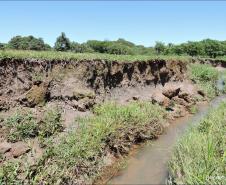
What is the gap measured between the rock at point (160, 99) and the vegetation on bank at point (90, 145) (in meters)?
2.49

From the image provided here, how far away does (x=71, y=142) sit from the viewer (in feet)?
28.5

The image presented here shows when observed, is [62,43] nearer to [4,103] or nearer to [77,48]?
[77,48]

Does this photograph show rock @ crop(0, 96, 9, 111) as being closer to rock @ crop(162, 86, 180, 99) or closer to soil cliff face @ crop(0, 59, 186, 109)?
soil cliff face @ crop(0, 59, 186, 109)

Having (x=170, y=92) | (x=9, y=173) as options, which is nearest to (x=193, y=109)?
(x=170, y=92)

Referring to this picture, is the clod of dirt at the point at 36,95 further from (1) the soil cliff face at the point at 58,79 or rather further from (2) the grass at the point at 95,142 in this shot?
(2) the grass at the point at 95,142

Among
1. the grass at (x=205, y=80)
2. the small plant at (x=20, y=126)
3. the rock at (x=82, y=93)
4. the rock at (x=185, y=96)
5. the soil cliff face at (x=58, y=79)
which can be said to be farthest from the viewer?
the grass at (x=205, y=80)

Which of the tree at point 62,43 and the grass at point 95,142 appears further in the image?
the tree at point 62,43

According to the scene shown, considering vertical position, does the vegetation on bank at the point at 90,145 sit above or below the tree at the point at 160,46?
below

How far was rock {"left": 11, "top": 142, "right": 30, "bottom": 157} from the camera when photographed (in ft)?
26.5

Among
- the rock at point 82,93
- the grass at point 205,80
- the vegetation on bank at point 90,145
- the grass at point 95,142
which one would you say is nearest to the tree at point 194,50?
the grass at point 205,80

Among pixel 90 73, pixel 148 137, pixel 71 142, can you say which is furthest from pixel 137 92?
pixel 71 142

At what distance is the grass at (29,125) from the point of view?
349 inches

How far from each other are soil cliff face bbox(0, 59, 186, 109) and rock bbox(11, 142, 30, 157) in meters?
1.50

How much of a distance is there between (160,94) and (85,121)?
18.9 feet
